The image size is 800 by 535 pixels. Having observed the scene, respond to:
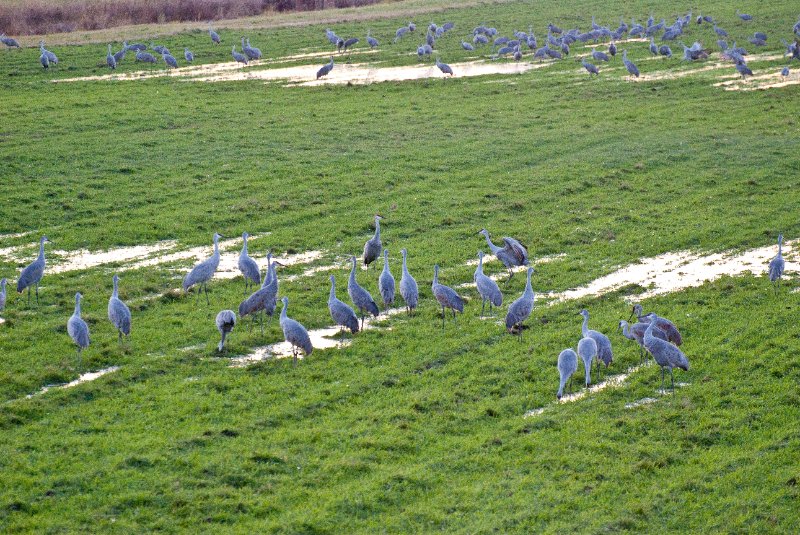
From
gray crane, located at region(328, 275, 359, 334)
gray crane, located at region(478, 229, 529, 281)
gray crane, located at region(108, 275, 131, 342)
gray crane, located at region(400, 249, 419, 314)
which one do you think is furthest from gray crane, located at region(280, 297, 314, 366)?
gray crane, located at region(478, 229, 529, 281)

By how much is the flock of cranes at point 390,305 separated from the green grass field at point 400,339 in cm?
32

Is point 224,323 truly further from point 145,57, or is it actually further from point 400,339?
point 145,57

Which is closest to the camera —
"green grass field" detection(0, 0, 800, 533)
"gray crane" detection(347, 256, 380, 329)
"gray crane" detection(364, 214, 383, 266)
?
"green grass field" detection(0, 0, 800, 533)

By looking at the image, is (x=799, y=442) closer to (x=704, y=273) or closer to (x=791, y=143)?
(x=704, y=273)

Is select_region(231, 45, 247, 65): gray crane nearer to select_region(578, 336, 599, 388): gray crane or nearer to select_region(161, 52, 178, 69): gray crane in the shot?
select_region(161, 52, 178, 69): gray crane

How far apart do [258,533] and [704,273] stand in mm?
11473

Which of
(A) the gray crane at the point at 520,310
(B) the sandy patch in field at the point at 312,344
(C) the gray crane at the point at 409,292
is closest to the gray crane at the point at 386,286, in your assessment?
(C) the gray crane at the point at 409,292

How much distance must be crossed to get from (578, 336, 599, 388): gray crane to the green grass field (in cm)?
39

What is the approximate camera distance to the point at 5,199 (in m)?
23.6

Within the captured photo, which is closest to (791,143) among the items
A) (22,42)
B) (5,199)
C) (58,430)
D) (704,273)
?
(704,273)

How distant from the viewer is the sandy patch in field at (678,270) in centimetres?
1809

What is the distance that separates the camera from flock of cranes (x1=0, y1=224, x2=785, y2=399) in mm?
13812

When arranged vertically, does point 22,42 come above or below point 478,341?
above

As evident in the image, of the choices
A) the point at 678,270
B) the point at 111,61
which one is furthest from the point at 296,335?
the point at 111,61
